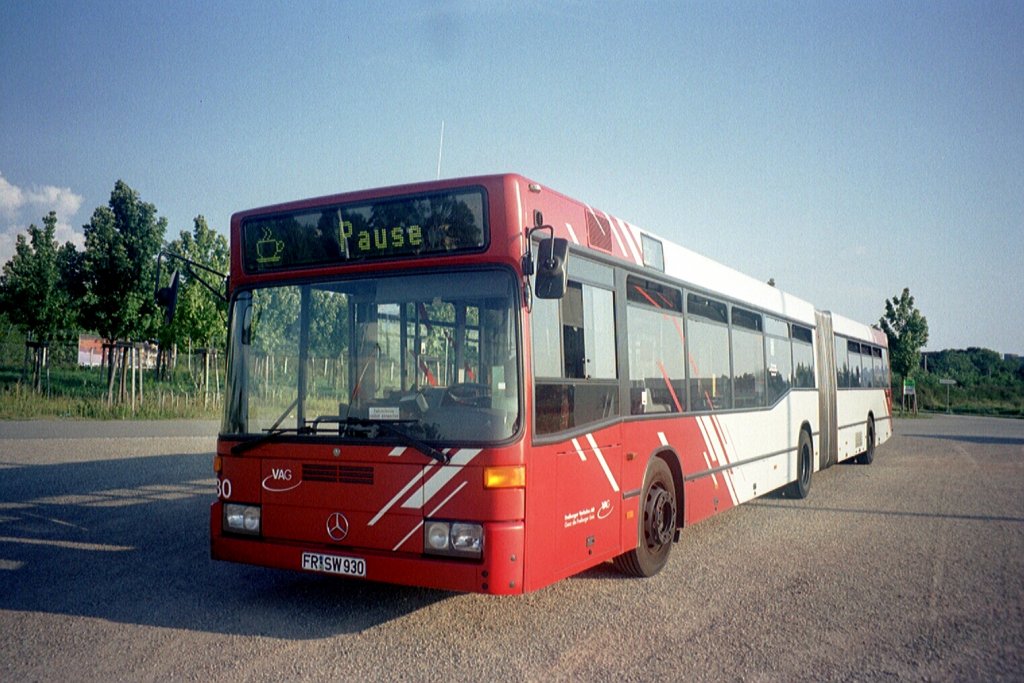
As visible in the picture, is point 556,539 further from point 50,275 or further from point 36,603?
point 50,275

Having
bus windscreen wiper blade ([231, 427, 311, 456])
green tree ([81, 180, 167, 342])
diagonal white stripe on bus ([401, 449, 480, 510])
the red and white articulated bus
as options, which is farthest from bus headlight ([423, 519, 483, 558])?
green tree ([81, 180, 167, 342])

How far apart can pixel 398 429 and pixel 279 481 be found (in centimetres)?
108

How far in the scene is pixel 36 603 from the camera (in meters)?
6.31

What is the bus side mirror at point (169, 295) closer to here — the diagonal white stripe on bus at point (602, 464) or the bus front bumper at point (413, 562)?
the bus front bumper at point (413, 562)

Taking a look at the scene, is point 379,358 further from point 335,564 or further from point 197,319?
point 197,319

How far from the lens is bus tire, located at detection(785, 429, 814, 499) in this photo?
1227 cm

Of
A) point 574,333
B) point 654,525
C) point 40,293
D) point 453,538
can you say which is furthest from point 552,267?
point 40,293

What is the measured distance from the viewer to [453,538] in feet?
17.3

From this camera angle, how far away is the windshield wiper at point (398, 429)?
525 cm

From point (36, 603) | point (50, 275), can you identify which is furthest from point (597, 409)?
point (50, 275)

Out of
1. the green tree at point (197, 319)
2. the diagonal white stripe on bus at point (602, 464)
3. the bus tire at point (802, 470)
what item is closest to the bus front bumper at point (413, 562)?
the diagonal white stripe on bus at point (602, 464)

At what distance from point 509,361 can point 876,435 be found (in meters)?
15.6

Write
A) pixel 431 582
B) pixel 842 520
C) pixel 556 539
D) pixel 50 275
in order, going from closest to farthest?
pixel 431 582 → pixel 556 539 → pixel 842 520 → pixel 50 275

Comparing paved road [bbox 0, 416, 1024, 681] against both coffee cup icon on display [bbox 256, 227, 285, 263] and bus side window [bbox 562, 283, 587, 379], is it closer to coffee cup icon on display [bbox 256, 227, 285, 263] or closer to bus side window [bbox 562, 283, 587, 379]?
bus side window [bbox 562, 283, 587, 379]
